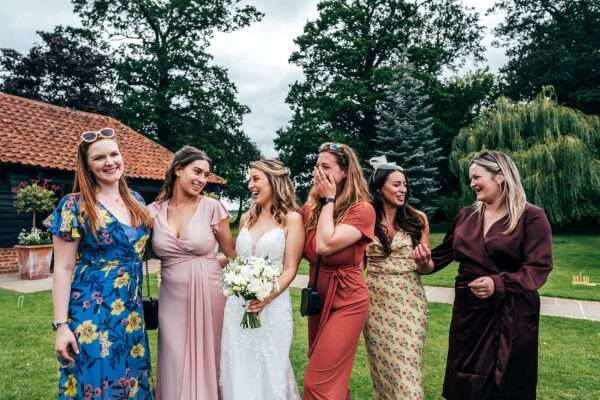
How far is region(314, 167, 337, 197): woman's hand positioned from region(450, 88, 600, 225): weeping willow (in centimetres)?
1623

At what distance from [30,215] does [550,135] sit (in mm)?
21107

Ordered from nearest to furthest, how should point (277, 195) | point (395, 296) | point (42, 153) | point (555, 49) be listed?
point (277, 195) → point (395, 296) → point (42, 153) → point (555, 49)

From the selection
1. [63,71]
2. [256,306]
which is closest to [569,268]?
[256,306]

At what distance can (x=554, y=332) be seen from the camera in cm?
688

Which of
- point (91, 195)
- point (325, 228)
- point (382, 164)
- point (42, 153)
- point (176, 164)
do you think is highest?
point (42, 153)

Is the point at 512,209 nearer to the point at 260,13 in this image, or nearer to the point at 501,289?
the point at 501,289

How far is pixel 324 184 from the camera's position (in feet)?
10.9

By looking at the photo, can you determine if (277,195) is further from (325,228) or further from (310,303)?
(310,303)

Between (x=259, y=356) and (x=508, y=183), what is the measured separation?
230 cm

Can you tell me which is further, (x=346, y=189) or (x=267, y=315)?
(x=346, y=189)

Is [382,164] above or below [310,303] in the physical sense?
above

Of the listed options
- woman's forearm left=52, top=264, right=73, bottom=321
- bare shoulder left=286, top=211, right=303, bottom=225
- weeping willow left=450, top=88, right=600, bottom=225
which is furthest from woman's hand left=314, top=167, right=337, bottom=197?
weeping willow left=450, top=88, right=600, bottom=225

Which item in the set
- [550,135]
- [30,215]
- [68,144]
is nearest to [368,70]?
[550,135]

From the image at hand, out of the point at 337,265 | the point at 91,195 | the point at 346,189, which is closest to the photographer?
the point at 91,195
